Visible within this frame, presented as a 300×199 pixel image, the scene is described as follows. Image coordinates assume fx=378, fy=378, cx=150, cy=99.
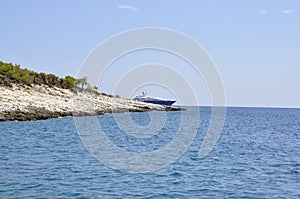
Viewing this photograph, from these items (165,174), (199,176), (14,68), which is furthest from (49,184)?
(14,68)

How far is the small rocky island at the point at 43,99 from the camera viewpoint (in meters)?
74.7

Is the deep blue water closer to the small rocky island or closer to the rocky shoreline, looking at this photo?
the rocky shoreline

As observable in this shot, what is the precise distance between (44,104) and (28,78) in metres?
26.0

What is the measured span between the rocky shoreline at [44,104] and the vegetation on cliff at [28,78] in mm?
2949

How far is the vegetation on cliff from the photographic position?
10277 cm

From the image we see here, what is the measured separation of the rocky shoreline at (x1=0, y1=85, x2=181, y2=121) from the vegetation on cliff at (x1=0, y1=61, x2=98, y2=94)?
2.95m

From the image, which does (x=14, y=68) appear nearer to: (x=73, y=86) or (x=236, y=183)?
(x=73, y=86)

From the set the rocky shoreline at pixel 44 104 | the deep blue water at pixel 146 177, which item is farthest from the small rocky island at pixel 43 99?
the deep blue water at pixel 146 177

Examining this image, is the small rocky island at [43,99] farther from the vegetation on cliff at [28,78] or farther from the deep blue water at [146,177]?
the deep blue water at [146,177]

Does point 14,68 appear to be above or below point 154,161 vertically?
above

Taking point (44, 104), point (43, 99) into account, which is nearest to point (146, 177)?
point (44, 104)

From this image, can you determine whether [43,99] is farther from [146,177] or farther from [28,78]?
[146,177]

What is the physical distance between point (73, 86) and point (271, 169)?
11314 cm

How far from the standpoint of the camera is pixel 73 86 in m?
135
